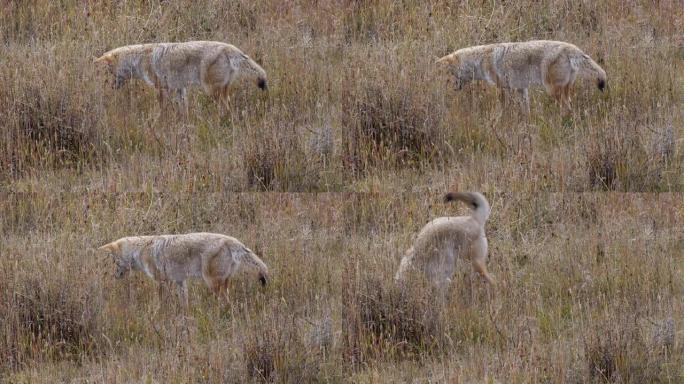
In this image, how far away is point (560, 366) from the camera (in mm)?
9648

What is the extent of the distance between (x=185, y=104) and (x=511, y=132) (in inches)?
119

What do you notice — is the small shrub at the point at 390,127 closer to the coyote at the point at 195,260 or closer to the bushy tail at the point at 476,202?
the bushy tail at the point at 476,202

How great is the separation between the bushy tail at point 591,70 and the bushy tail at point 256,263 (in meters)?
3.48

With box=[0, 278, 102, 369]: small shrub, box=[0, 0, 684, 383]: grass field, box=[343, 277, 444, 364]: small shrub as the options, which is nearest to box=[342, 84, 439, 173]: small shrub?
box=[0, 0, 684, 383]: grass field

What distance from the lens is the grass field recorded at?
10156mm

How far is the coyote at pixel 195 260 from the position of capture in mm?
11164

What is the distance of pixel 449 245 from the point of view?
10.8 metres

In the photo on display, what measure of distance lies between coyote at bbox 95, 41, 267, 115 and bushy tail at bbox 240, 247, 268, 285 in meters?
1.53

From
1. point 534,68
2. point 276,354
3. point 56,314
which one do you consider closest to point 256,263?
point 276,354

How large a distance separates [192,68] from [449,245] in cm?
307

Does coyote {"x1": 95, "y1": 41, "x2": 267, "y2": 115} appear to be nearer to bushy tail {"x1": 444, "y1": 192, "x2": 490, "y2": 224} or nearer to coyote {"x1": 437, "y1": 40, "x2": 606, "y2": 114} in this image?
coyote {"x1": 437, "y1": 40, "x2": 606, "y2": 114}

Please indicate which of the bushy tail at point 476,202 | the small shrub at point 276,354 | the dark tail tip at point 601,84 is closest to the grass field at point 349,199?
the small shrub at point 276,354

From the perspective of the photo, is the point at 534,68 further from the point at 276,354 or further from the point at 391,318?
the point at 276,354

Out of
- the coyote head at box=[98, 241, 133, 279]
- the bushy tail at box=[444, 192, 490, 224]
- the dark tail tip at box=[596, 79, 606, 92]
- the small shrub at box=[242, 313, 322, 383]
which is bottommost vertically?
the small shrub at box=[242, 313, 322, 383]
